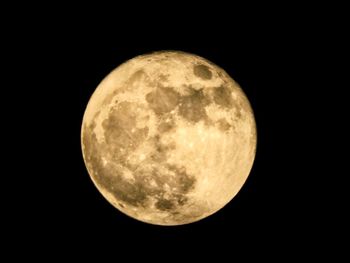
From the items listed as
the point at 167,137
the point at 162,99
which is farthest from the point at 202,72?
the point at 167,137

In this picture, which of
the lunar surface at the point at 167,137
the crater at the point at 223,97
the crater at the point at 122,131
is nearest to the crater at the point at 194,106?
the lunar surface at the point at 167,137

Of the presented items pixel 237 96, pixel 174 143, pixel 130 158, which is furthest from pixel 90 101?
pixel 237 96

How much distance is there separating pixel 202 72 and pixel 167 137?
0.64 metres

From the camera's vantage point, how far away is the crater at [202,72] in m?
2.88

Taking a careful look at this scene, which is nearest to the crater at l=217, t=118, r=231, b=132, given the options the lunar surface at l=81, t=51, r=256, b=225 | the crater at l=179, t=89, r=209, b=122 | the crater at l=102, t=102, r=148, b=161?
the lunar surface at l=81, t=51, r=256, b=225

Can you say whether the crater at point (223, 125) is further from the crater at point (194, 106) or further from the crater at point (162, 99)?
the crater at point (162, 99)

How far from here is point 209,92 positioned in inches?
111

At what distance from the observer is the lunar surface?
8.77 ft

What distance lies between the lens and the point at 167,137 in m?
2.65

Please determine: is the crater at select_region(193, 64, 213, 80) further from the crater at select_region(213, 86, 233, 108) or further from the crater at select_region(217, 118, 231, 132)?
the crater at select_region(217, 118, 231, 132)

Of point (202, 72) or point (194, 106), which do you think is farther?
point (202, 72)

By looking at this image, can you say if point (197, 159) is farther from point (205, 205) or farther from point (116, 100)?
point (116, 100)

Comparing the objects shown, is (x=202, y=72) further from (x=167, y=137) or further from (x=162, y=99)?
(x=167, y=137)

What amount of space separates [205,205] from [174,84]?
1039 mm
